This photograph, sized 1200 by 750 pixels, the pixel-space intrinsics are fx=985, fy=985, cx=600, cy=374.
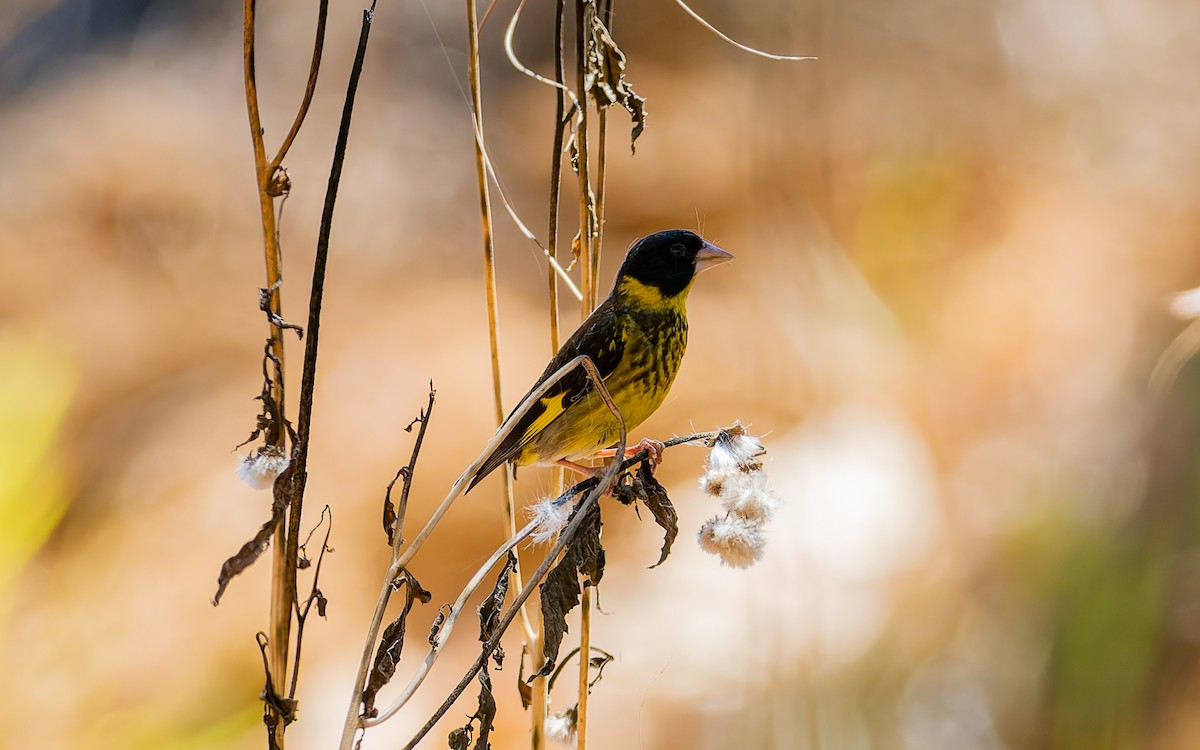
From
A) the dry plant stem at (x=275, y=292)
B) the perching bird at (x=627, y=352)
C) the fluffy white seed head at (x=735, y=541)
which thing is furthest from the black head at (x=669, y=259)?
the dry plant stem at (x=275, y=292)

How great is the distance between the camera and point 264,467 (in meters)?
1.12

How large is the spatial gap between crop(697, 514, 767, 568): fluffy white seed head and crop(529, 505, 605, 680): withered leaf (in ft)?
0.79

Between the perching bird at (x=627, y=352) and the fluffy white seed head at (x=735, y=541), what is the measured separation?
413mm

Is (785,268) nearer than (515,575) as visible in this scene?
No

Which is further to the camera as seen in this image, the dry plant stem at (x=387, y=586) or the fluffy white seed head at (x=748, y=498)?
the fluffy white seed head at (x=748, y=498)

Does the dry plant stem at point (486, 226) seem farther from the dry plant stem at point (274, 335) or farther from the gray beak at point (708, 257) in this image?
the gray beak at point (708, 257)

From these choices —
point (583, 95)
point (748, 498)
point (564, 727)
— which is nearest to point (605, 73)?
point (583, 95)

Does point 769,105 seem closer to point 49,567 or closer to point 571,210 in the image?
point 571,210

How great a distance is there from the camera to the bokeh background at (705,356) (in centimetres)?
324

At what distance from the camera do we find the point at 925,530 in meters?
4.49

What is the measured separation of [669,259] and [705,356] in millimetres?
3199

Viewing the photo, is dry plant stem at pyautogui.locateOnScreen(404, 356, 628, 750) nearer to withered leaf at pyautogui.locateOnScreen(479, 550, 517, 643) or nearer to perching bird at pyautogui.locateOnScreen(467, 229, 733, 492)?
withered leaf at pyautogui.locateOnScreen(479, 550, 517, 643)

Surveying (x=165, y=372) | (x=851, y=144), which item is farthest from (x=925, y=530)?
Answer: (x=165, y=372)

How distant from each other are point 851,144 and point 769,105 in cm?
191
